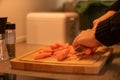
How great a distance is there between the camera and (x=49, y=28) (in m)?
1.36

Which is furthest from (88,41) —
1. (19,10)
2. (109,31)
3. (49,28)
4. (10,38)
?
(19,10)

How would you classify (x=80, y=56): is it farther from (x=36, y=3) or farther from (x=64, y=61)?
(x=36, y=3)

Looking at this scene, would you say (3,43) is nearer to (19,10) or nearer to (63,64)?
(63,64)

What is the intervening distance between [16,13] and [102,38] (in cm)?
69

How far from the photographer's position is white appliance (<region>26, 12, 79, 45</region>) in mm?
1339

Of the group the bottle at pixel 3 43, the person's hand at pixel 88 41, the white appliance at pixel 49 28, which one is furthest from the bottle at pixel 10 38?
the white appliance at pixel 49 28

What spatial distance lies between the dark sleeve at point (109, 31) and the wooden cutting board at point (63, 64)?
84 millimetres

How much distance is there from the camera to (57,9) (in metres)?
1.98

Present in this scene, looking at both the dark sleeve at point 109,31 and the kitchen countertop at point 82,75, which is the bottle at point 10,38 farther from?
the dark sleeve at point 109,31

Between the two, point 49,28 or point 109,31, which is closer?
point 109,31

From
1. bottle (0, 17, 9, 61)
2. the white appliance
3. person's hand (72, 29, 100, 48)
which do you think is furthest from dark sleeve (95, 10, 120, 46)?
the white appliance

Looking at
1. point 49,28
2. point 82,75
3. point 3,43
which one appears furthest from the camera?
point 49,28

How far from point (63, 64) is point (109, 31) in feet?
0.61

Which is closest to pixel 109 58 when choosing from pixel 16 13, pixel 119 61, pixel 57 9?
pixel 119 61
